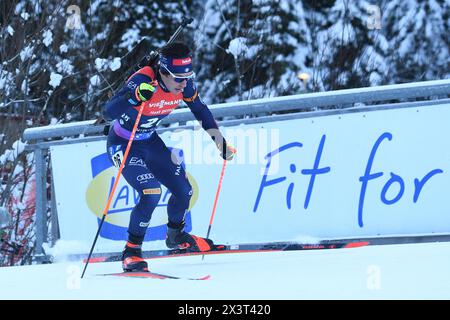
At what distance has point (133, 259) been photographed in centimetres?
692

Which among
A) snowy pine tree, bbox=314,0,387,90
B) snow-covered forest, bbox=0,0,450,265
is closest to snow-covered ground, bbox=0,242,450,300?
snow-covered forest, bbox=0,0,450,265

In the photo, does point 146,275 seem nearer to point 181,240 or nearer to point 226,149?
point 181,240

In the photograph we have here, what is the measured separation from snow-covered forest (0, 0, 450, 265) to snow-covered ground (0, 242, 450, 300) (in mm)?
900

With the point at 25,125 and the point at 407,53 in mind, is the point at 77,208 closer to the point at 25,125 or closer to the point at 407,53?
the point at 25,125

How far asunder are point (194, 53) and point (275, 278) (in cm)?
1175

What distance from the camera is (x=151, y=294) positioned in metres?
5.45

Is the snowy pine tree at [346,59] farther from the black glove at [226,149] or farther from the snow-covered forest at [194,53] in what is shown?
the black glove at [226,149]

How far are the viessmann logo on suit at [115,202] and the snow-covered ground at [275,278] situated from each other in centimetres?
74

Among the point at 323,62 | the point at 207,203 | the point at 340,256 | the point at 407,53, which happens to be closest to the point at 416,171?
the point at 340,256

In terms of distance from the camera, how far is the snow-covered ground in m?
5.09

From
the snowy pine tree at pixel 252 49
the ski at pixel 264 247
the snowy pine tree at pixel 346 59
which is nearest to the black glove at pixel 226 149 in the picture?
the ski at pixel 264 247

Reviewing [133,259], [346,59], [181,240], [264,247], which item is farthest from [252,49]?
[133,259]

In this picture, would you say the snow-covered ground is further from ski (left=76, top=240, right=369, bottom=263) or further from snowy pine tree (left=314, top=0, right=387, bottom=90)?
snowy pine tree (left=314, top=0, right=387, bottom=90)

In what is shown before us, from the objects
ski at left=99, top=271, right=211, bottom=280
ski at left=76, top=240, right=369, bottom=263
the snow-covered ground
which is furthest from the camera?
ski at left=76, top=240, right=369, bottom=263
